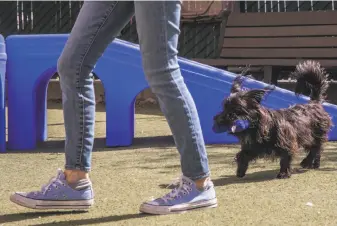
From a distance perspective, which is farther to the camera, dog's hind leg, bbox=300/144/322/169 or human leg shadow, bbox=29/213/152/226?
dog's hind leg, bbox=300/144/322/169

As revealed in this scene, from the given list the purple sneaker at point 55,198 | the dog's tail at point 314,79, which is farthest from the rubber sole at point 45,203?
the dog's tail at point 314,79

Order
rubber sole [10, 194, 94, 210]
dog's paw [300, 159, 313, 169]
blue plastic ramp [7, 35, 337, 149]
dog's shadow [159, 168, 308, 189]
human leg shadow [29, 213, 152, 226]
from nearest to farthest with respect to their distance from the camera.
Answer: human leg shadow [29, 213, 152, 226], rubber sole [10, 194, 94, 210], dog's shadow [159, 168, 308, 189], dog's paw [300, 159, 313, 169], blue plastic ramp [7, 35, 337, 149]

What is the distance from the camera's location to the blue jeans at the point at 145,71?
2.80m

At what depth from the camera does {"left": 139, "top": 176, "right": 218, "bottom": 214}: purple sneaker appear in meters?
3.00

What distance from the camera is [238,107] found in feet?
13.2

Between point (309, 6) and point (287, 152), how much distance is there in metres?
7.17

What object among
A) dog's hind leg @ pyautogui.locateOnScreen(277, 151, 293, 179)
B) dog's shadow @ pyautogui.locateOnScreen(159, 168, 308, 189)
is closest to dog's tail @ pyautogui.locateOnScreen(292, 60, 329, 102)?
dog's shadow @ pyautogui.locateOnScreen(159, 168, 308, 189)

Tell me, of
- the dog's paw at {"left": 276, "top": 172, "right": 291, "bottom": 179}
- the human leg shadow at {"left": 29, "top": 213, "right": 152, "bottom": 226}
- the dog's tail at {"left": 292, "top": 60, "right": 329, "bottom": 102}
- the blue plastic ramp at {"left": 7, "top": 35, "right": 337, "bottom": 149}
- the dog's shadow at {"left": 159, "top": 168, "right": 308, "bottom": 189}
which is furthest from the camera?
the blue plastic ramp at {"left": 7, "top": 35, "right": 337, "bottom": 149}

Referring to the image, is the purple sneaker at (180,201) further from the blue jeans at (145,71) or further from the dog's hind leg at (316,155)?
the dog's hind leg at (316,155)

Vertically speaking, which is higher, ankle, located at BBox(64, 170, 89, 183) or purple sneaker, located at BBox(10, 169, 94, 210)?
ankle, located at BBox(64, 170, 89, 183)

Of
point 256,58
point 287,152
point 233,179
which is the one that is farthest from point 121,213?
point 256,58

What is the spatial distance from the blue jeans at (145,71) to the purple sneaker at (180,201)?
2.1 inches

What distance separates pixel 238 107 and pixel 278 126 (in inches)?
15.1

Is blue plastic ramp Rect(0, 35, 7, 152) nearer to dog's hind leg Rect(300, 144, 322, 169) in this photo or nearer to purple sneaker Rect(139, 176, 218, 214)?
dog's hind leg Rect(300, 144, 322, 169)
